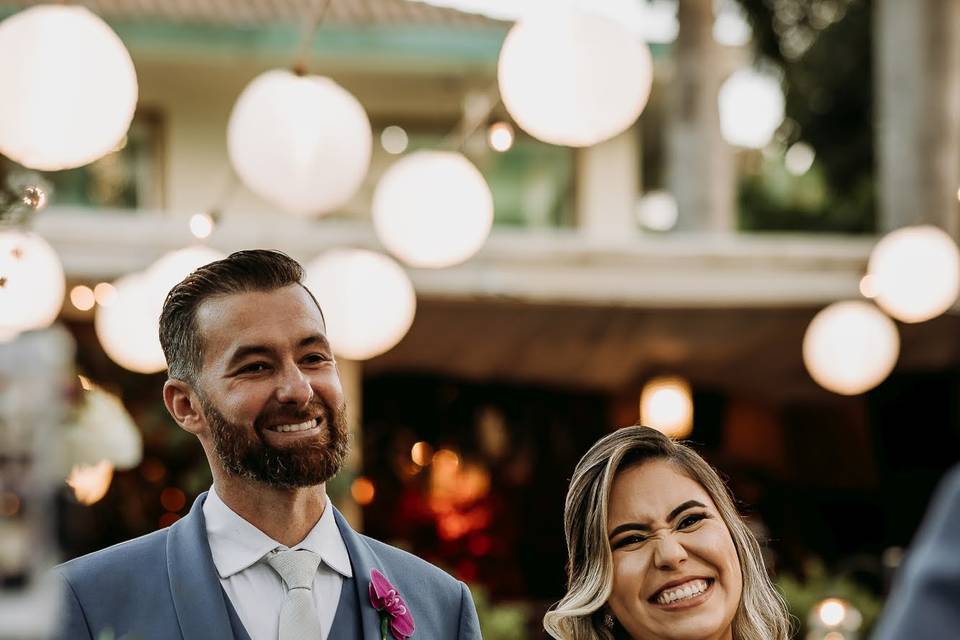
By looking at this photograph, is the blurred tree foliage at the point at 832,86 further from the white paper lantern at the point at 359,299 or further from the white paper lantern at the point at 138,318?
the white paper lantern at the point at 138,318

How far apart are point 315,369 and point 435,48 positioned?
9.92m

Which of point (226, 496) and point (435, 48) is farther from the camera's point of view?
point (435, 48)

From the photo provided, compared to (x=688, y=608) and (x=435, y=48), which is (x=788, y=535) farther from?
(x=688, y=608)

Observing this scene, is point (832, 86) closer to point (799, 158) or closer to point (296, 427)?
point (799, 158)

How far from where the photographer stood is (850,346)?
7.20 m

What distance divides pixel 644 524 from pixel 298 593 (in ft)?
2.44

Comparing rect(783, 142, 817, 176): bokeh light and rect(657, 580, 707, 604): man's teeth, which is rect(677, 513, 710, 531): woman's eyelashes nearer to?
rect(657, 580, 707, 604): man's teeth

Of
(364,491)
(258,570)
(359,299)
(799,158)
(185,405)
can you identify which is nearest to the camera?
(258,570)

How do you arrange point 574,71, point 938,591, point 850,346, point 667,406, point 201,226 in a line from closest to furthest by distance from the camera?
point 938,591
point 574,71
point 201,226
point 850,346
point 667,406

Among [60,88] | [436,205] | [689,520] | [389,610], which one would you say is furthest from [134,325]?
[689,520]

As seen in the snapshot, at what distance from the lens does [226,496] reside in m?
2.56

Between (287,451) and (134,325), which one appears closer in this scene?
(287,451)

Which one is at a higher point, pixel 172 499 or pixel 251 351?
pixel 251 351

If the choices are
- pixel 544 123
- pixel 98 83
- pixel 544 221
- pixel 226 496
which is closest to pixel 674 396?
pixel 544 221
